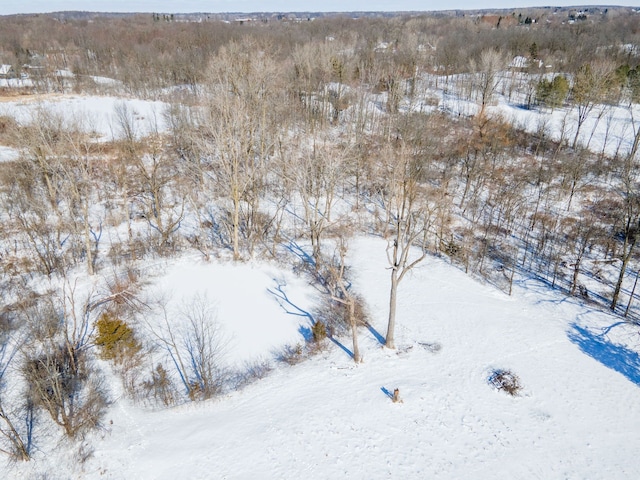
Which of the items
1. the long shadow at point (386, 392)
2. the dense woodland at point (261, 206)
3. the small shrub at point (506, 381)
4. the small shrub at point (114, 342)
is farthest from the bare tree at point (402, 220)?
the small shrub at point (114, 342)

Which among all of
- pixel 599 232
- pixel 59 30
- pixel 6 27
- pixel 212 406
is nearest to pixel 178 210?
pixel 212 406

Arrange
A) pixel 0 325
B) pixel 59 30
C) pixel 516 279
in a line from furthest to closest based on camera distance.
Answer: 1. pixel 59 30
2. pixel 516 279
3. pixel 0 325

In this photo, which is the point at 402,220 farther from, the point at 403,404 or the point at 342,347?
the point at 403,404

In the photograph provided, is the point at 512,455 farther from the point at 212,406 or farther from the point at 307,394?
the point at 212,406

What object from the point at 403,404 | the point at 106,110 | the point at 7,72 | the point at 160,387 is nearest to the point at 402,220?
the point at 403,404

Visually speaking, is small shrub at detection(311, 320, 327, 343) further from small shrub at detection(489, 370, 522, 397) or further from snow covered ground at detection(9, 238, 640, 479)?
small shrub at detection(489, 370, 522, 397)

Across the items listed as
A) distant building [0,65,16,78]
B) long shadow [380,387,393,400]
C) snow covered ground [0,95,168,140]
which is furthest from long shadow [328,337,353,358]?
distant building [0,65,16,78]
